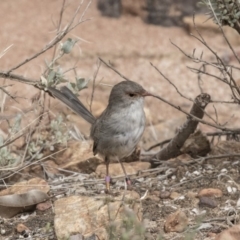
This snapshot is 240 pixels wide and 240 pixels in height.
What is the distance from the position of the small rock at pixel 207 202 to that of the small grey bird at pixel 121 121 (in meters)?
0.65

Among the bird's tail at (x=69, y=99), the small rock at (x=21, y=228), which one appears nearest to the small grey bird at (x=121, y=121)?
the bird's tail at (x=69, y=99)

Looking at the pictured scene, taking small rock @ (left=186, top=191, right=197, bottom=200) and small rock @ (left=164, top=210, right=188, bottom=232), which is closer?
small rock @ (left=164, top=210, right=188, bottom=232)

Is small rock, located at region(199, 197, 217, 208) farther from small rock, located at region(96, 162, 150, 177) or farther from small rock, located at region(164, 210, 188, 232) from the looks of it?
small rock, located at region(96, 162, 150, 177)

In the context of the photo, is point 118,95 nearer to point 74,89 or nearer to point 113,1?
point 74,89

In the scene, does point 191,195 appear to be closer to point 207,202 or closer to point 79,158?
point 207,202

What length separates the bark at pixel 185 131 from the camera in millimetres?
5797

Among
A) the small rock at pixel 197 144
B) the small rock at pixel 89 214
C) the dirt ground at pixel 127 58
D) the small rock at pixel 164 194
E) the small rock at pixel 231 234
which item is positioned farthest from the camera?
the dirt ground at pixel 127 58

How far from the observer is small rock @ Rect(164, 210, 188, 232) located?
499 centimetres

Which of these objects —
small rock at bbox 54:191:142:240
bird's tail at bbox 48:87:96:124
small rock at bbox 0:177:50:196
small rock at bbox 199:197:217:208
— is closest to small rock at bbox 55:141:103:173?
bird's tail at bbox 48:87:96:124

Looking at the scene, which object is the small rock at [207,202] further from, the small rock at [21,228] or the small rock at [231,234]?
the small rock at [21,228]

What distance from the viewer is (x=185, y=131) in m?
6.11

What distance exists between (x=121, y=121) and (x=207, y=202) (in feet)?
2.81

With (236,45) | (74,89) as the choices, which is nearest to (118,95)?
(74,89)

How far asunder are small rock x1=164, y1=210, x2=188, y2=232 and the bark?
3.47 ft
